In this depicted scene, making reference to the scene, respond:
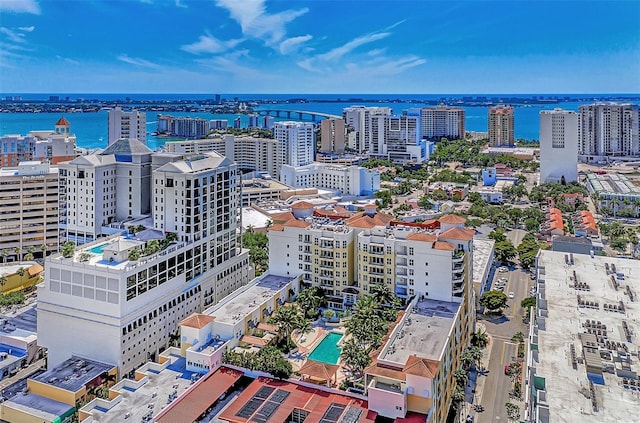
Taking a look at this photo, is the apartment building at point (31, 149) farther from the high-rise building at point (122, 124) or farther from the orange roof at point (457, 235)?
the orange roof at point (457, 235)

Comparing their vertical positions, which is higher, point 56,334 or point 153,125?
point 153,125

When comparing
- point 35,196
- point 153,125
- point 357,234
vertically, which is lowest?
point 357,234

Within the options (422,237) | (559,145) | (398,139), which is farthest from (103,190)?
(398,139)

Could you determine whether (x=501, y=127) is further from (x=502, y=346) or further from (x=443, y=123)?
(x=502, y=346)

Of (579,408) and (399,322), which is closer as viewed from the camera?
(579,408)

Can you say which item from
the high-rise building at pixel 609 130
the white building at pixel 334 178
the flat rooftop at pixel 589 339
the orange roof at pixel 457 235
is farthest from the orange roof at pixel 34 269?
the high-rise building at pixel 609 130

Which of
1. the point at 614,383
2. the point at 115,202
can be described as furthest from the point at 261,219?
the point at 614,383

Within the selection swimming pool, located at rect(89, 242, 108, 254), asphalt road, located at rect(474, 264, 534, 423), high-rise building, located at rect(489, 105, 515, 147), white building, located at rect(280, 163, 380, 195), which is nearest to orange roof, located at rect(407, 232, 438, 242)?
asphalt road, located at rect(474, 264, 534, 423)

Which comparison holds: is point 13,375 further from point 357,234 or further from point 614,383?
point 614,383
